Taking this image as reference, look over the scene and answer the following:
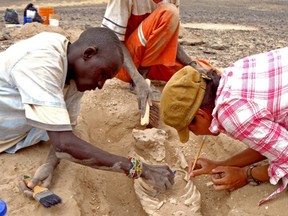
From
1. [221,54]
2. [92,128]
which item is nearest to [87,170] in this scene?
[92,128]

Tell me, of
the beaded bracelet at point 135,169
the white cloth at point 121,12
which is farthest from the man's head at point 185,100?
the white cloth at point 121,12

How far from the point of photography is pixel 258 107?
7.08 feet

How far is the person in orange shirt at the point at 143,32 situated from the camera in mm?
3414

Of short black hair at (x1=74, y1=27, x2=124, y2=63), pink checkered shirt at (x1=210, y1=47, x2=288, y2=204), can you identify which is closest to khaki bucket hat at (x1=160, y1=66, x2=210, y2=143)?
pink checkered shirt at (x1=210, y1=47, x2=288, y2=204)

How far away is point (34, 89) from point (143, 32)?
153 cm

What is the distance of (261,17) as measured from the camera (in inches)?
376

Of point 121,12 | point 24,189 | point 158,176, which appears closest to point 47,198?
point 24,189

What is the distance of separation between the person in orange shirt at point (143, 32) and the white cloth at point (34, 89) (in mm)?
709

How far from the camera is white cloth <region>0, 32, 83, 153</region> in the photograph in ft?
7.22

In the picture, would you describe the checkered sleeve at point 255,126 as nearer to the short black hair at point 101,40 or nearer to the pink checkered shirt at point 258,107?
the pink checkered shirt at point 258,107

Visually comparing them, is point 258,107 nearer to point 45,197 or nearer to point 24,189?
point 45,197

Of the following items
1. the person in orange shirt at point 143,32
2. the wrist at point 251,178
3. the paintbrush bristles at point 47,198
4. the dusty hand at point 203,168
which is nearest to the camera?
the paintbrush bristles at point 47,198

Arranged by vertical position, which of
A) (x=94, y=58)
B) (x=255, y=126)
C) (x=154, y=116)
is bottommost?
(x=154, y=116)

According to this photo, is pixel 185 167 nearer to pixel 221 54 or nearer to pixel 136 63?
pixel 136 63
